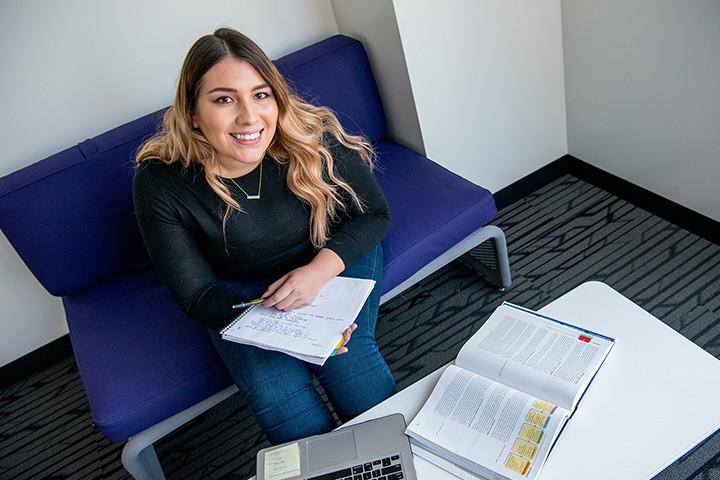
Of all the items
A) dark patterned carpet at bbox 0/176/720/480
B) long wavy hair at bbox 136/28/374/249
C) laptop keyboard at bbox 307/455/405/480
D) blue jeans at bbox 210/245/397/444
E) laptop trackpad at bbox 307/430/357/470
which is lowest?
dark patterned carpet at bbox 0/176/720/480

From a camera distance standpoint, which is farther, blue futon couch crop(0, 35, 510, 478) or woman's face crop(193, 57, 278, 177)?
blue futon couch crop(0, 35, 510, 478)

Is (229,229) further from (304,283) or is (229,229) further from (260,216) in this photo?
(304,283)

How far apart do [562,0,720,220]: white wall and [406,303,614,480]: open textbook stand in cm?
108

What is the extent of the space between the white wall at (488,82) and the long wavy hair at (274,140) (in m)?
0.58

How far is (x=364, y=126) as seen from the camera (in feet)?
7.38

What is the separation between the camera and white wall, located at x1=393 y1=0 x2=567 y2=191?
2.11m

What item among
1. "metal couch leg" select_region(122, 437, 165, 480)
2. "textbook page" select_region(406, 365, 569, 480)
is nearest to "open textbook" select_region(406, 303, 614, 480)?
"textbook page" select_region(406, 365, 569, 480)

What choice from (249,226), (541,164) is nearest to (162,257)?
(249,226)

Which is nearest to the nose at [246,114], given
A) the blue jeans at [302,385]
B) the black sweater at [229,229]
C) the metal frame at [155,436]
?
the black sweater at [229,229]

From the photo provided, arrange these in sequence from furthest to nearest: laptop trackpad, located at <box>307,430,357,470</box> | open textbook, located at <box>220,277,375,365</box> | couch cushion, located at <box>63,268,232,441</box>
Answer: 1. couch cushion, located at <box>63,268,232,441</box>
2. open textbook, located at <box>220,277,375,365</box>
3. laptop trackpad, located at <box>307,430,357,470</box>

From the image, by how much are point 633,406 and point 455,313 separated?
3.27 feet

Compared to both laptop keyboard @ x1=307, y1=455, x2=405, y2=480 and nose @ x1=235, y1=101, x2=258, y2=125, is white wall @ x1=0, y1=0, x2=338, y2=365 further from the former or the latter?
laptop keyboard @ x1=307, y1=455, x2=405, y2=480

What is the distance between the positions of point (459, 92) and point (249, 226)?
1.02m

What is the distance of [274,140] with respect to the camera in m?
1.64
